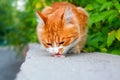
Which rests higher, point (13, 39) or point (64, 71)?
point (64, 71)

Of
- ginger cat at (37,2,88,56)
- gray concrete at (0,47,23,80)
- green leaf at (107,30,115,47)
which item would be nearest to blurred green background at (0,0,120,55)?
green leaf at (107,30,115,47)

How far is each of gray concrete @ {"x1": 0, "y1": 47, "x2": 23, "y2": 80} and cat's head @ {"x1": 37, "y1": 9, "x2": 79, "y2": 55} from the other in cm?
321

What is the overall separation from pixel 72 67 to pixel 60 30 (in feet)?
1.87

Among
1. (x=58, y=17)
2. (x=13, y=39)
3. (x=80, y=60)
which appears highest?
(x=58, y=17)

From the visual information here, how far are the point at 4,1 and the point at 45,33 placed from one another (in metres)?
7.13

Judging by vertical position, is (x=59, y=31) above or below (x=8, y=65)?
above

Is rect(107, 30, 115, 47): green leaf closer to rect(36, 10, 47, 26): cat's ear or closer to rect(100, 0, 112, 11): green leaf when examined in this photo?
rect(100, 0, 112, 11): green leaf

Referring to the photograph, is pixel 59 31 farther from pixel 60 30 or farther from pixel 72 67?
pixel 72 67

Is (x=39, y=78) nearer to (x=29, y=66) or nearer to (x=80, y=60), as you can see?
(x=29, y=66)

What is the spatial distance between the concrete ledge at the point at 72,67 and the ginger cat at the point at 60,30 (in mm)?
123

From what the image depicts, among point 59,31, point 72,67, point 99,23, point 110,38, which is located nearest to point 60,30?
point 59,31

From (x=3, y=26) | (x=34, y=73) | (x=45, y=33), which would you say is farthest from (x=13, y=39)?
(x=34, y=73)

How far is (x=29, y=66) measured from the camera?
4.21 metres

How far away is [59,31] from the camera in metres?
4.54
